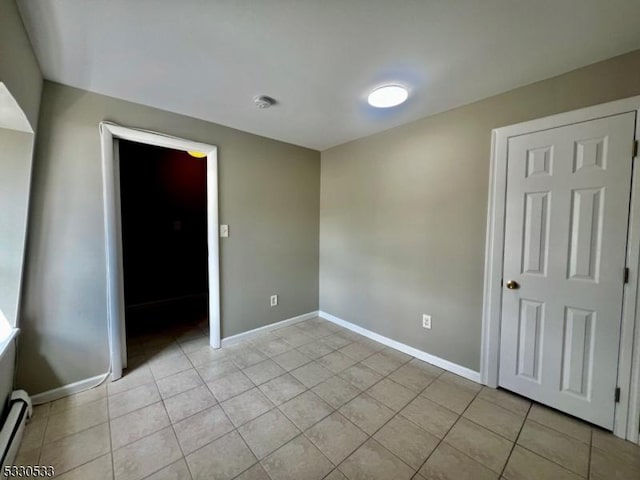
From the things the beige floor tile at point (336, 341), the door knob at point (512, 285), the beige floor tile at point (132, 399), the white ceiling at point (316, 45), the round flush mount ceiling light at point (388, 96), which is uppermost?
the white ceiling at point (316, 45)

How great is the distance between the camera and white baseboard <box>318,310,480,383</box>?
84.9 inches

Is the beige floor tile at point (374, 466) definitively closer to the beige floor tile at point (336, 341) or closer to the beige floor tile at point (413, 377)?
the beige floor tile at point (413, 377)

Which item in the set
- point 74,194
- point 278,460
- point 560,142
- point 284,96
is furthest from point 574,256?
point 74,194

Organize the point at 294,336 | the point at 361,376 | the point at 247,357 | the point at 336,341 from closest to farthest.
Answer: the point at 361,376 < the point at 247,357 < the point at 336,341 < the point at 294,336

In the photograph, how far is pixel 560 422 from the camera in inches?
66.1

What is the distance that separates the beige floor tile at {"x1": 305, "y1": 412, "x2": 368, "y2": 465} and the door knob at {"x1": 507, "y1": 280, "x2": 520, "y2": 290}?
1.51 metres

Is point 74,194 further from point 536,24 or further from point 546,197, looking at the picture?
point 546,197

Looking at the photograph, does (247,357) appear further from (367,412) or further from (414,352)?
(414,352)

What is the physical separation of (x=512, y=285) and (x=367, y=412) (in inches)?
57.0

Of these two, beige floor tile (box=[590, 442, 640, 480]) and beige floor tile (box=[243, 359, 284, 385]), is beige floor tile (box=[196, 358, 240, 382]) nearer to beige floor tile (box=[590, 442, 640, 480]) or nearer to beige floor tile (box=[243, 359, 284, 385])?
beige floor tile (box=[243, 359, 284, 385])

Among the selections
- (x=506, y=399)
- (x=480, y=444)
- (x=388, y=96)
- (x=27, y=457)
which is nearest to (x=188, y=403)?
(x=27, y=457)

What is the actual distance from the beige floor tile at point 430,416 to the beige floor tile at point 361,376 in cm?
35

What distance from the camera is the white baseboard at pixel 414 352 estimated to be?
84.9 inches

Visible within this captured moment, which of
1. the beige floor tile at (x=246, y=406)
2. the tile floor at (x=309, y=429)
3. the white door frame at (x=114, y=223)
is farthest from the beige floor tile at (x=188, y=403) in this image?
the white door frame at (x=114, y=223)
